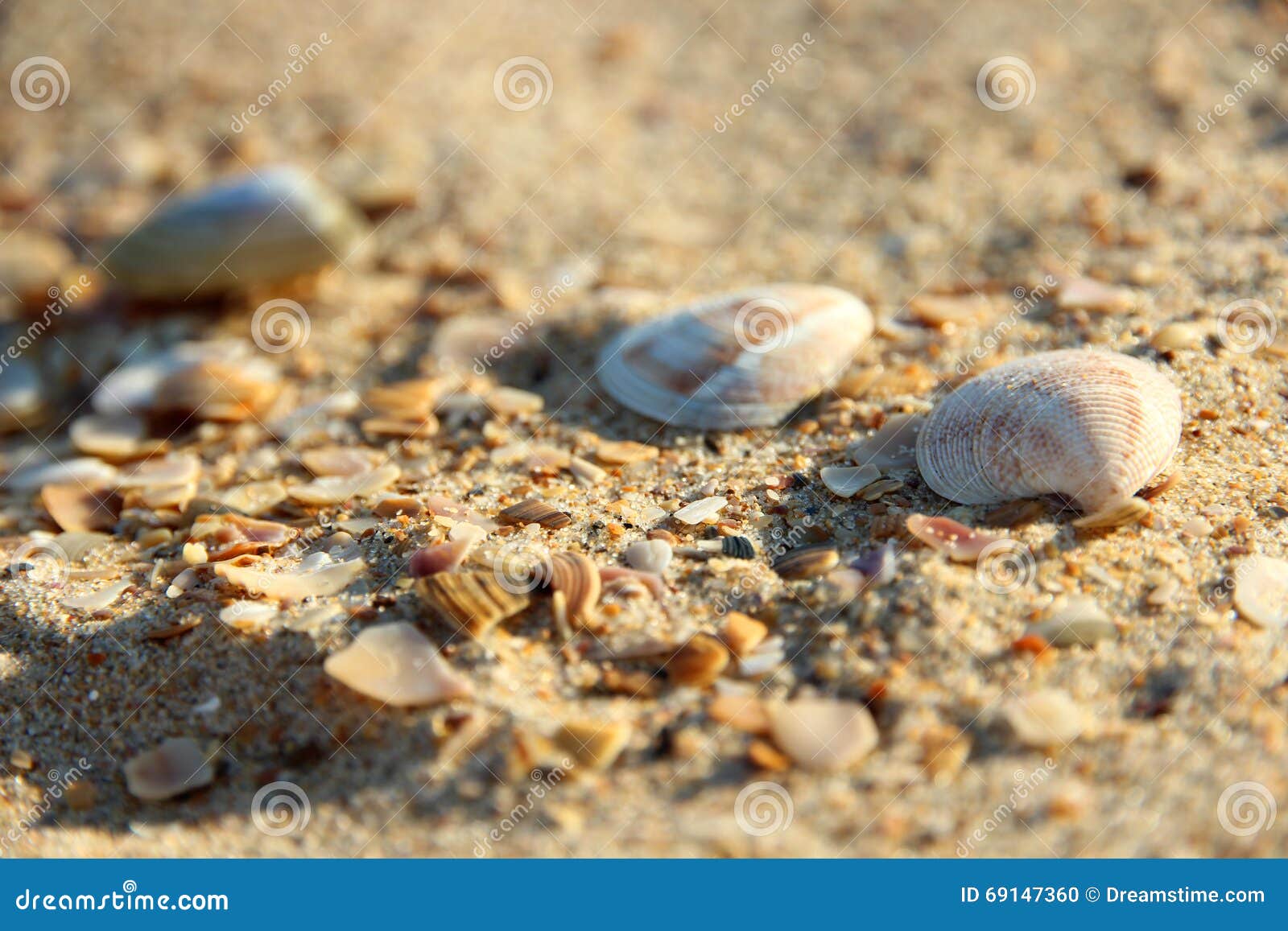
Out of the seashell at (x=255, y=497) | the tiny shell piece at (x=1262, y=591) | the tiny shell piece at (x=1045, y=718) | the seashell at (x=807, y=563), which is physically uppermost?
the tiny shell piece at (x=1262, y=591)

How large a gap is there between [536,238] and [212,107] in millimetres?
1611

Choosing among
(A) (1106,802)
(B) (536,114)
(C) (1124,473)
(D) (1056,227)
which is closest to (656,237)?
(B) (536,114)

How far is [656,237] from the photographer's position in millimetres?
3371

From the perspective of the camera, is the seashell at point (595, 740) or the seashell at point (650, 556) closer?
the seashell at point (595, 740)

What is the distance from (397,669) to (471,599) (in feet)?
0.60

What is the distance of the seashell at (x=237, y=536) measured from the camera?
219cm

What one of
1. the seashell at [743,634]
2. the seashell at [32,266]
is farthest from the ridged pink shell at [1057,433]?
the seashell at [32,266]

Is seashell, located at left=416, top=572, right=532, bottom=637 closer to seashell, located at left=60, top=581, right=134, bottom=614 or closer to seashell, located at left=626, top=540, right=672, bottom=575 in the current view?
seashell, located at left=626, top=540, right=672, bottom=575

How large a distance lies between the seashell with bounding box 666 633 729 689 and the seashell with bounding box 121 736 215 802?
0.84 metres

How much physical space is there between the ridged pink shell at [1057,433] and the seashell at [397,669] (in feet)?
3.49

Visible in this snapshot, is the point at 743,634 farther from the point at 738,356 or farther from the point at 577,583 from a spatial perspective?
the point at 738,356

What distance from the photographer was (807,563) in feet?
6.42

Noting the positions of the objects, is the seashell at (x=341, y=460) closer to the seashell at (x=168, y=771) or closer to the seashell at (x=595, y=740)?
the seashell at (x=168, y=771)

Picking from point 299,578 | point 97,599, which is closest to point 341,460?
point 299,578
